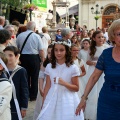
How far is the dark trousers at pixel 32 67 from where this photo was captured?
9.08m

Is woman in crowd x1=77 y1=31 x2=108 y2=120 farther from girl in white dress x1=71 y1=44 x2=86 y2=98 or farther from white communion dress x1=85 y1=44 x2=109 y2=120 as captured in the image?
girl in white dress x1=71 y1=44 x2=86 y2=98

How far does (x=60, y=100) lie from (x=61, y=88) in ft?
0.57

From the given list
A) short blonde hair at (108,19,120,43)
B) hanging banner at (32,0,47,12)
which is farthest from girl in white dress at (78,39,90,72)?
hanging banner at (32,0,47,12)

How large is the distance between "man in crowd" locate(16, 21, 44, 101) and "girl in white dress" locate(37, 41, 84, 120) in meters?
3.54

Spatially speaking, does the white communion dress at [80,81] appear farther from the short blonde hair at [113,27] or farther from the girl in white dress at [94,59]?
the short blonde hair at [113,27]

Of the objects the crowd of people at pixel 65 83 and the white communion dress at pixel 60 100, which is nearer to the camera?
the crowd of people at pixel 65 83

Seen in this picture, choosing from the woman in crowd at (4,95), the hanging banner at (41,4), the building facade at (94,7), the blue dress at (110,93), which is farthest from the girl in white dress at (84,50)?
the building facade at (94,7)

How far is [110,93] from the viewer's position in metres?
3.86

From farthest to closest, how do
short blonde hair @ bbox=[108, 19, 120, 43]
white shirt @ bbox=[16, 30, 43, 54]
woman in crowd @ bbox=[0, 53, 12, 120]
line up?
1. white shirt @ bbox=[16, 30, 43, 54]
2. short blonde hair @ bbox=[108, 19, 120, 43]
3. woman in crowd @ bbox=[0, 53, 12, 120]

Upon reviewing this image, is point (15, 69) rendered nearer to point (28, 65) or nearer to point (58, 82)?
point (58, 82)

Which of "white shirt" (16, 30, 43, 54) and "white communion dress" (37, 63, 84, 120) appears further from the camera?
"white shirt" (16, 30, 43, 54)

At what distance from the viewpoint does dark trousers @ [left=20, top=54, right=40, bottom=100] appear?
9078 mm

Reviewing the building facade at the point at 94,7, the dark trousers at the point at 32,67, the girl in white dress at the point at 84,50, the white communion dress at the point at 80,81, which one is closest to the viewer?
the white communion dress at the point at 80,81

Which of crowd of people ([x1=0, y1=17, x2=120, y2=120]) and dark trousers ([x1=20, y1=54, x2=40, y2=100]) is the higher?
crowd of people ([x1=0, y1=17, x2=120, y2=120])
